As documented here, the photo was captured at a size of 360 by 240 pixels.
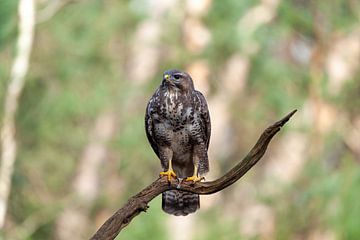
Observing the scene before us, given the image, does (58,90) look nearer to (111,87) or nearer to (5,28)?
(111,87)

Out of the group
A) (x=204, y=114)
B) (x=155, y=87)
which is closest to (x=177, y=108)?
(x=204, y=114)

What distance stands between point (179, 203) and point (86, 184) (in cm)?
1181

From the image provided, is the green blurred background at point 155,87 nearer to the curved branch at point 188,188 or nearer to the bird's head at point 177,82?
the bird's head at point 177,82

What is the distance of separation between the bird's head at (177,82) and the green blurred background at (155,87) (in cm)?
541

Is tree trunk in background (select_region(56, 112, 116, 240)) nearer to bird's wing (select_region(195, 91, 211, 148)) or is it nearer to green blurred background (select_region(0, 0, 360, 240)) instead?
green blurred background (select_region(0, 0, 360, 240))

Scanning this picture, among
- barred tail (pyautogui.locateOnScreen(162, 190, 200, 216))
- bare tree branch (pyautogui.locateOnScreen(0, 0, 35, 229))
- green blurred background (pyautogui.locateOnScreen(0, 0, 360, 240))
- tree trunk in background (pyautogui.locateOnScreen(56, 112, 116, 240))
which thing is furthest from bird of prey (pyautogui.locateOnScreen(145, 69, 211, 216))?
tree trunk in background (pyautogui.locateOnScreen(56, 112, 116, 240))

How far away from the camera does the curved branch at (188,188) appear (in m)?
4.38

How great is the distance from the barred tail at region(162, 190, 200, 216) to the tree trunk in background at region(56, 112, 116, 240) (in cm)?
975

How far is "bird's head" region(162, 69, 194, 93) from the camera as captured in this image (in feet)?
19.5

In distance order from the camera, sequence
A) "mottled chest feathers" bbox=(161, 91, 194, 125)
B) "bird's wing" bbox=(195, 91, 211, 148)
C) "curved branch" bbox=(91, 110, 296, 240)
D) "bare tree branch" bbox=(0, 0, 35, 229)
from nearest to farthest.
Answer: "curved branch" bbox=(91, 110, 296, 240) < "mottled chest feathers" bbox=(161, 91, 194, 125) < "bird's wing" bbox=(195, 91, 211, 148) < "bare tree branch" bbox=(0, 0, 35, 229)

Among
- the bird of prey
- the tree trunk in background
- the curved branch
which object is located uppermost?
the tree trunk in background

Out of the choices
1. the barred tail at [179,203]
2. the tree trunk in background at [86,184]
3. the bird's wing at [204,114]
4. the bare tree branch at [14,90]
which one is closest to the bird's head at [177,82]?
the bird's wing at [204,114]

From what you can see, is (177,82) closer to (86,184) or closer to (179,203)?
(179,203)

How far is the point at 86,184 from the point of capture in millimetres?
17641
